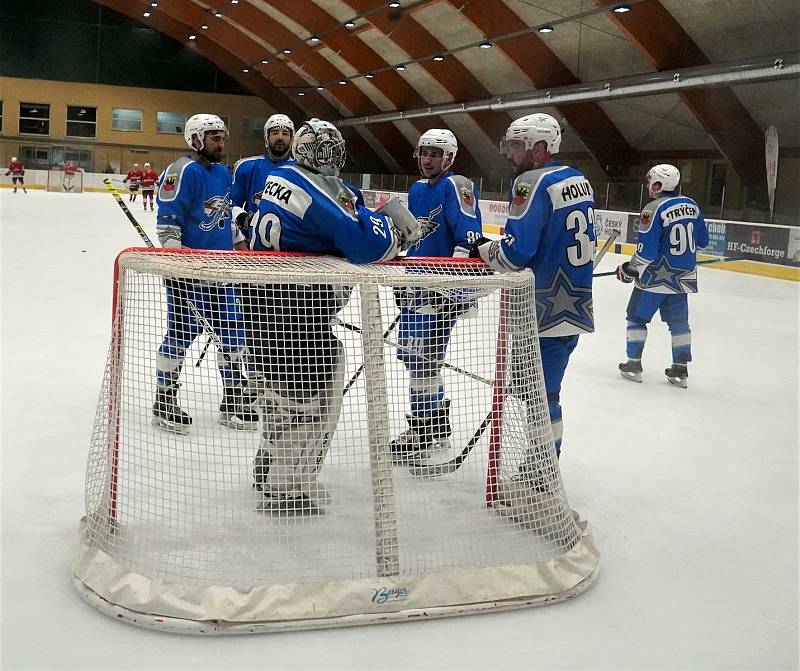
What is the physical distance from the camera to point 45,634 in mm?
2072

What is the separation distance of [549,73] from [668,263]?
51.8 ft

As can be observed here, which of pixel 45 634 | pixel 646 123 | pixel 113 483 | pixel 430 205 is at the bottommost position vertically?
pixel 45 634

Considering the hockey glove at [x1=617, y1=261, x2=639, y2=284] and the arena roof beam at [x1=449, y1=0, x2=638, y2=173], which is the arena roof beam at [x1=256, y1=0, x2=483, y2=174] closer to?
the arena roof beam at [x1=449, y1=0, x2=638, y2=173]

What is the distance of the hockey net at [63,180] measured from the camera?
84.6 ft

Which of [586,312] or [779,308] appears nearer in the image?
[586,312]

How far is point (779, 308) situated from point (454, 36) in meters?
14.4

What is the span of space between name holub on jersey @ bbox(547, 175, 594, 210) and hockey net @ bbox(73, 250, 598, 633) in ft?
1.12

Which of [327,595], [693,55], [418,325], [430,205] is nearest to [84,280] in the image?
[430,205]

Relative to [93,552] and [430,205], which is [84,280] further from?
[93,552]

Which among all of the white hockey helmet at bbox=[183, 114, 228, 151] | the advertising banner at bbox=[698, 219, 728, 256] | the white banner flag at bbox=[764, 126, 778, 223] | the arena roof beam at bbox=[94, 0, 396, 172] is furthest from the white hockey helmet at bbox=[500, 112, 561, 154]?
the arena roof beam at bbox=[94, 0, 396, 172]

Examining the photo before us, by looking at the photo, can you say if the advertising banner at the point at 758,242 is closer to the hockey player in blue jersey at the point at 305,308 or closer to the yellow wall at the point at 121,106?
the hockey player in blue jersey at the point at 305,308

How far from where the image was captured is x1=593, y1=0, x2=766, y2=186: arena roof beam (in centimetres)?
1577

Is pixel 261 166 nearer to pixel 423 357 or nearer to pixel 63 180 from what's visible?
pixel 423 357

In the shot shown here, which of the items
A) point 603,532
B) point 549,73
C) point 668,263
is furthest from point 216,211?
point 549,73
